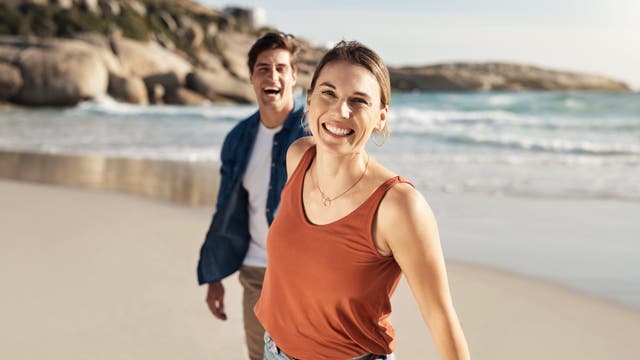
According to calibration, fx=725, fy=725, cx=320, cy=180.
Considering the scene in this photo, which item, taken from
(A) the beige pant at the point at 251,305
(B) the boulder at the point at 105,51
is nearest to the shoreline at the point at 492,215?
(A) the beige pant at the point at 251,305

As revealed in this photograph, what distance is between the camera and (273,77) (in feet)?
10.9

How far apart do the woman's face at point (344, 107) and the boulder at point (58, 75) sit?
34.5 metres

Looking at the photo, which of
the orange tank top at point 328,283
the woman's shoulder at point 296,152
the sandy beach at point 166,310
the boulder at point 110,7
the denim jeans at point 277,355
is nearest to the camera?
the orange tank top at point 328,283

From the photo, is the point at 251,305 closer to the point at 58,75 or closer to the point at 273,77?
the point at 273,77

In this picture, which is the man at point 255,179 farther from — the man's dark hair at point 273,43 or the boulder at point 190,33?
the boulder at point 190,33

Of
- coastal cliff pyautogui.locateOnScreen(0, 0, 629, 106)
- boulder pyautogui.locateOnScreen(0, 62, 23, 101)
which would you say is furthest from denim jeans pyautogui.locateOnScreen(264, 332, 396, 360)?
boulder pyautogui.locateOnScreen(0, 62, 23, 101)

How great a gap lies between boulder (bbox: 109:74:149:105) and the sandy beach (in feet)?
99.5

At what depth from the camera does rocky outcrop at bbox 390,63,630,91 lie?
272 ft

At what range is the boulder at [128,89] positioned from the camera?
36.7 metres

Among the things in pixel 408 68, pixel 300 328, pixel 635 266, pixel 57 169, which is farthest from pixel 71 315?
pixel 408 68

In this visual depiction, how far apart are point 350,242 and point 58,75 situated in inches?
1390

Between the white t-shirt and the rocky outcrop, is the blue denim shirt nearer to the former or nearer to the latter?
the white t-shirt

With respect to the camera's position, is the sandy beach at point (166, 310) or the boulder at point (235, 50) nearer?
the sandy beach at point (166, 310)

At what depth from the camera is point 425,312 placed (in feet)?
5.80
